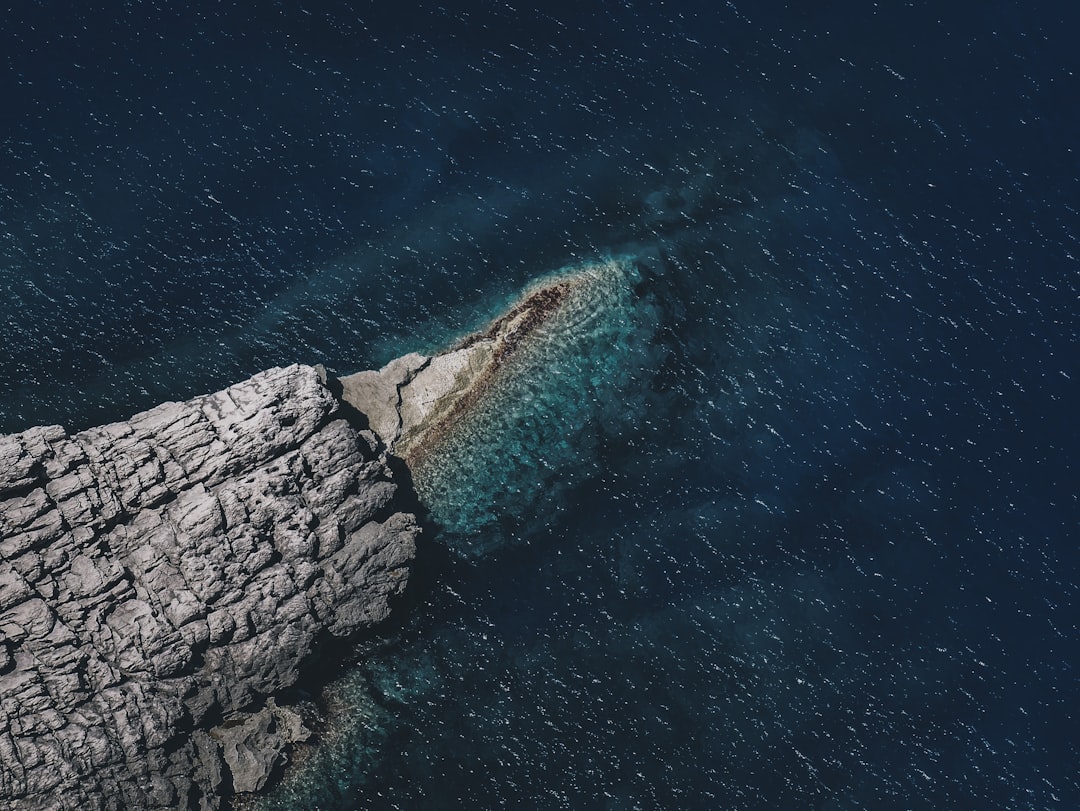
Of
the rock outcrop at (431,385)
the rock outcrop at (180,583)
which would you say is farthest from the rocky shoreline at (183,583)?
the rock outcrop at (431,385)

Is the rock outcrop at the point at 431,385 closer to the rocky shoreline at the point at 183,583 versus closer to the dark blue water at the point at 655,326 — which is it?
the dark blue water at the point at 655,326

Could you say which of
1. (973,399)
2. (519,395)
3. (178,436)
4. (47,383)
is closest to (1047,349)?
(973,399)

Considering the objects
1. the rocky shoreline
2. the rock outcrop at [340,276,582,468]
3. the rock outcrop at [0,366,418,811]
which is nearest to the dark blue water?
the rock outcrop at [340,276,582,468]

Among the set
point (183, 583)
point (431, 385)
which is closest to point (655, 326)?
point (431, 385)

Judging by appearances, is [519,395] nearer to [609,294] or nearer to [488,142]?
[609,294]

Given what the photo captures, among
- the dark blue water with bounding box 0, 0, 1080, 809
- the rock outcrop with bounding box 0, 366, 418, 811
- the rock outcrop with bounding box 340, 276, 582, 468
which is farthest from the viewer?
the rock outcrop with bounding box 340, 276, 582, 468

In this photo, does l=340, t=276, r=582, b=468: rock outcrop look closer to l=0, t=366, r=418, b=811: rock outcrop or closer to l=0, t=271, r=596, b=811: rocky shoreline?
l=0, t=271, r=596, b=811: rocky shoreline
